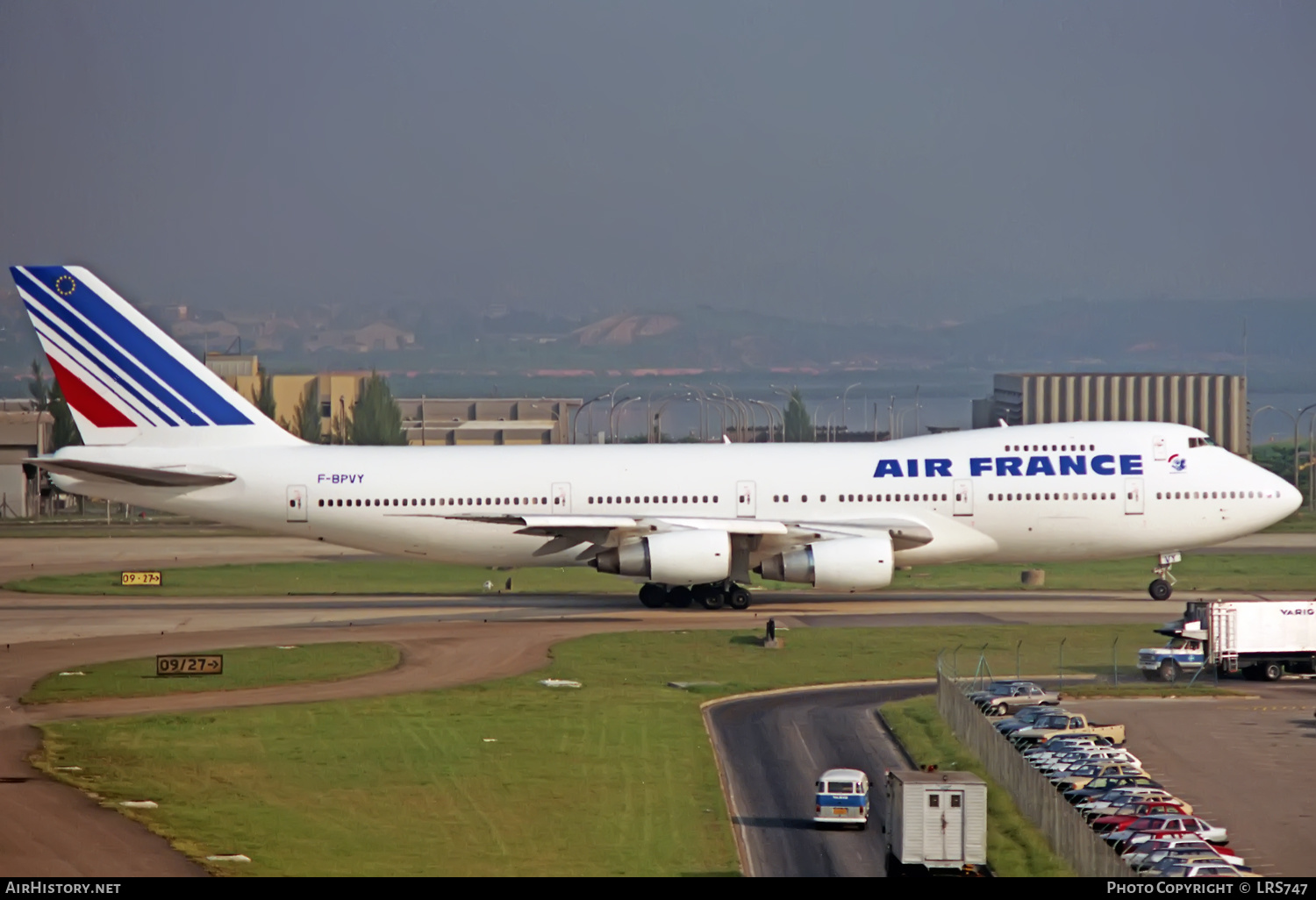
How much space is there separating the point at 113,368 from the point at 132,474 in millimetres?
4449

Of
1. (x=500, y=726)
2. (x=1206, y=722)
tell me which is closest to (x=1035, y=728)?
(x=1206, y=722)

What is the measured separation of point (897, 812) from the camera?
88.7 ft

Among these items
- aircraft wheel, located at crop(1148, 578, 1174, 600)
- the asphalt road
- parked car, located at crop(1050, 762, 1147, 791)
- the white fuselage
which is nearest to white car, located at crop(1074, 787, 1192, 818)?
parked car, located at crop(1050, 762, 1147, 791)

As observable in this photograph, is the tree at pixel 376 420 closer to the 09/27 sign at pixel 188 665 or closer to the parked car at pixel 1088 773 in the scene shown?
the 09/27 sign at pixel 188 665

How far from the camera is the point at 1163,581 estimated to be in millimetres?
61688

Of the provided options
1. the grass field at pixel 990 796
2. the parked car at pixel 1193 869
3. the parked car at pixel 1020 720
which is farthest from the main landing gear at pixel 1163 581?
the parked car at pixel 1193 869

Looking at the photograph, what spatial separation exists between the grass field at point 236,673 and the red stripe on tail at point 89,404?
13.6 metres

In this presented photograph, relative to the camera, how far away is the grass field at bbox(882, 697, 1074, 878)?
27375 millimetres

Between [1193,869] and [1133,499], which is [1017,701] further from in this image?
[1133,499]

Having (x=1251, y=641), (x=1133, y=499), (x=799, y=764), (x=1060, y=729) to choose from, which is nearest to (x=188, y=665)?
(x=799, y=764)

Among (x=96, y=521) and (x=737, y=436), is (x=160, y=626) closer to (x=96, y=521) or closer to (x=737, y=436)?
(x=96, y=521)

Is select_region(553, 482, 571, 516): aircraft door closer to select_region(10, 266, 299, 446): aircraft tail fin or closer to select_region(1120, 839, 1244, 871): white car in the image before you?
select_region(10, 266, 299, 446): aircraft tail fin

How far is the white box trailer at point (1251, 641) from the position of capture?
45312mm

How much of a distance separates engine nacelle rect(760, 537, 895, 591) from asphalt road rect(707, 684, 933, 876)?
11.2m
